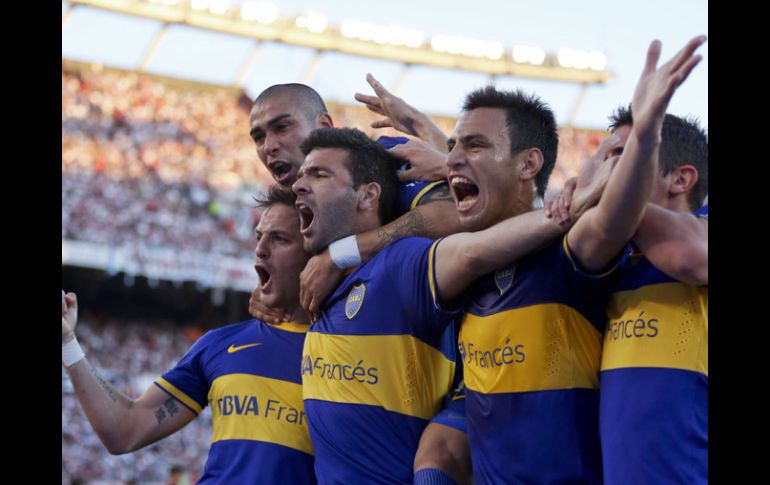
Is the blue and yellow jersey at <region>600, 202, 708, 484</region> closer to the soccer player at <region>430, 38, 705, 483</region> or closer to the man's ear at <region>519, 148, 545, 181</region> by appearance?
the soccer player at <region>430, 38, 705, 483</region>

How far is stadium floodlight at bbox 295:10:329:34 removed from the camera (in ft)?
95.7

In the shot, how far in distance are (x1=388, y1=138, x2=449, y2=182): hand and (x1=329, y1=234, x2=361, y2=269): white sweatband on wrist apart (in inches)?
18.5

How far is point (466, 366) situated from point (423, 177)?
1.11m

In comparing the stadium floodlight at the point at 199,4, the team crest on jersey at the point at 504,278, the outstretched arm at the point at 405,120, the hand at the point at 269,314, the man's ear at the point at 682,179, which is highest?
the stadium floodlight at the point at 199,4

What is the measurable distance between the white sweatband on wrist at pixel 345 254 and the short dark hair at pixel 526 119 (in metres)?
0.73

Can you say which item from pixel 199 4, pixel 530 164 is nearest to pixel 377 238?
pixel 530 164

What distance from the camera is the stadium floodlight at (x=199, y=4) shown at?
27.8 meters

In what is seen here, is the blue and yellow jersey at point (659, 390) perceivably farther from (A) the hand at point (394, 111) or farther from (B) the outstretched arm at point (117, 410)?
(B) the outstretched arm at point (117, 410)

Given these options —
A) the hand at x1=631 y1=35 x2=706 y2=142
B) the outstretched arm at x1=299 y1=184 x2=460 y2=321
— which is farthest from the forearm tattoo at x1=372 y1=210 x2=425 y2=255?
the hand at x1=631 y1=35 x2=706 y2=142

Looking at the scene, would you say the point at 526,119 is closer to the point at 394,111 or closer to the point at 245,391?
the point at 394,111

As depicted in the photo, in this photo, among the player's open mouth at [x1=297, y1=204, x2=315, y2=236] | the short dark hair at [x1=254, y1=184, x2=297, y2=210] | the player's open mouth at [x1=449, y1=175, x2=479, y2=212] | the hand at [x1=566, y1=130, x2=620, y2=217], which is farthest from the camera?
the short dark hair at [x1=254, y1=184, x2=297, y2=210]

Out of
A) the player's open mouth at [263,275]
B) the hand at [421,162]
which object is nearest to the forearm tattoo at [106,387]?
the player's open mouth at [263,275]
